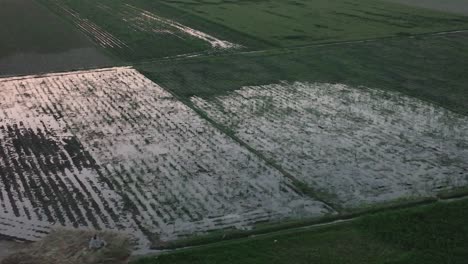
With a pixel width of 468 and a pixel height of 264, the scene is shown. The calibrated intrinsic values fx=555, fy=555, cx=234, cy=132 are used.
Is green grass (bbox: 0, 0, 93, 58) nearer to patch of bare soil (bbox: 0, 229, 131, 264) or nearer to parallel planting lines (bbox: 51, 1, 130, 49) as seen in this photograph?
parallel planting lines (bbox: 51, 1, 130, 49)

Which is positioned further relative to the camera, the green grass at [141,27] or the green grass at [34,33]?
the green grass at [34,33]

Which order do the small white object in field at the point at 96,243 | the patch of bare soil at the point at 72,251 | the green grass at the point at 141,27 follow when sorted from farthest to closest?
the green grass at the point at 141,27 → the small white object in field at the point at 96,243 → the patch of bare soil at the point at 72,251

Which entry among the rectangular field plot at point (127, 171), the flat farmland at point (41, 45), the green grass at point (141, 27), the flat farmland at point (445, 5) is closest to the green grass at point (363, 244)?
the rectangular field plot at point (127, 171)

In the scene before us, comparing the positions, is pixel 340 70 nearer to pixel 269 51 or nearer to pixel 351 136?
pixel 269 51

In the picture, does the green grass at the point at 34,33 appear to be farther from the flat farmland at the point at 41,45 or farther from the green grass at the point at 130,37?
the green grass at the point at 130,37

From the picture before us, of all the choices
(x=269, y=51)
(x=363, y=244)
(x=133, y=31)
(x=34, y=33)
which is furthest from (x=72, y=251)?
(x=34, y=33)

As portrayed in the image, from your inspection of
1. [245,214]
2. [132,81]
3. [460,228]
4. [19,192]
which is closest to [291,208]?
[245,214]
